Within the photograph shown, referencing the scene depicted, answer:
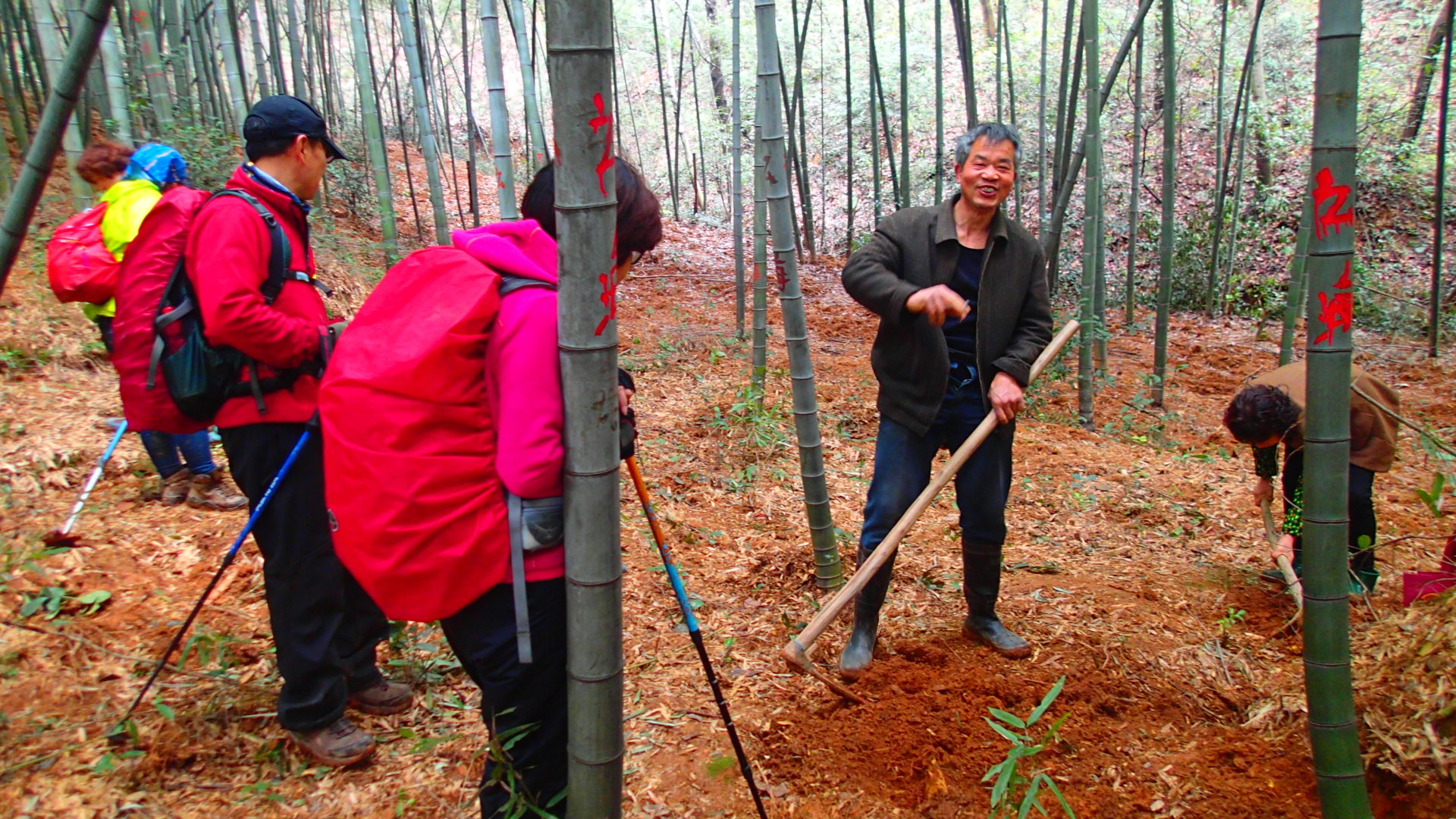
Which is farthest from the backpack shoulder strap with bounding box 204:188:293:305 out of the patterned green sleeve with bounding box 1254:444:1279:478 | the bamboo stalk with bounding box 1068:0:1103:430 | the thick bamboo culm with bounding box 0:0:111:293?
the bamboo stalk with bounding box 1068:0:1103:430

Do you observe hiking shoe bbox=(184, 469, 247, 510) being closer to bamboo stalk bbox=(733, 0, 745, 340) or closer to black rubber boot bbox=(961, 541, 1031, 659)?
black rubber boot bbox=(961, 541, 1031, 659)

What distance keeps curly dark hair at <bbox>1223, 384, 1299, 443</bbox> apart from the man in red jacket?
318 cm

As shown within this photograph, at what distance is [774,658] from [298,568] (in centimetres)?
147

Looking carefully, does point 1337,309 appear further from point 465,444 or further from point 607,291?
point 465,444

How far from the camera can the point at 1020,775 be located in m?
2.07

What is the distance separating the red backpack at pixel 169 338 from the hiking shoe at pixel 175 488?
192 cm

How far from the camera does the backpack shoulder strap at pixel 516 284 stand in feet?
4.27

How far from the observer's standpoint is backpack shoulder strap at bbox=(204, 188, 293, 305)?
6.45 feet

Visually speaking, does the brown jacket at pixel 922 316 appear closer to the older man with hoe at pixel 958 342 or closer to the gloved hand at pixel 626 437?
the older man with hoe at pixel 958 342

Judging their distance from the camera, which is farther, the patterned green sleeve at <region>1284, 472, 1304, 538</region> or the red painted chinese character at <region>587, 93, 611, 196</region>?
the patterned green sleeve at <region>1284, 472, 1304, 538</region>

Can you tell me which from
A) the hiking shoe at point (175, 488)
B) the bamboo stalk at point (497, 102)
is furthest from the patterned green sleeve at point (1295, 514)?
the hiking shoe at point (175, 488)

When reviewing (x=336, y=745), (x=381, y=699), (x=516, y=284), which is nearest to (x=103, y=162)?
(x=381, y=699)

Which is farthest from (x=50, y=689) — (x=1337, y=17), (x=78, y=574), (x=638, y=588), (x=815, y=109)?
(x=815, y=109)

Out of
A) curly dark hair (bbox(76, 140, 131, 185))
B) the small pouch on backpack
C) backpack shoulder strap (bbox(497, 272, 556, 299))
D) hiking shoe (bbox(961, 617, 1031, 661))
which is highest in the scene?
curly dark hair (bbox(76, 140, 131, 185))
